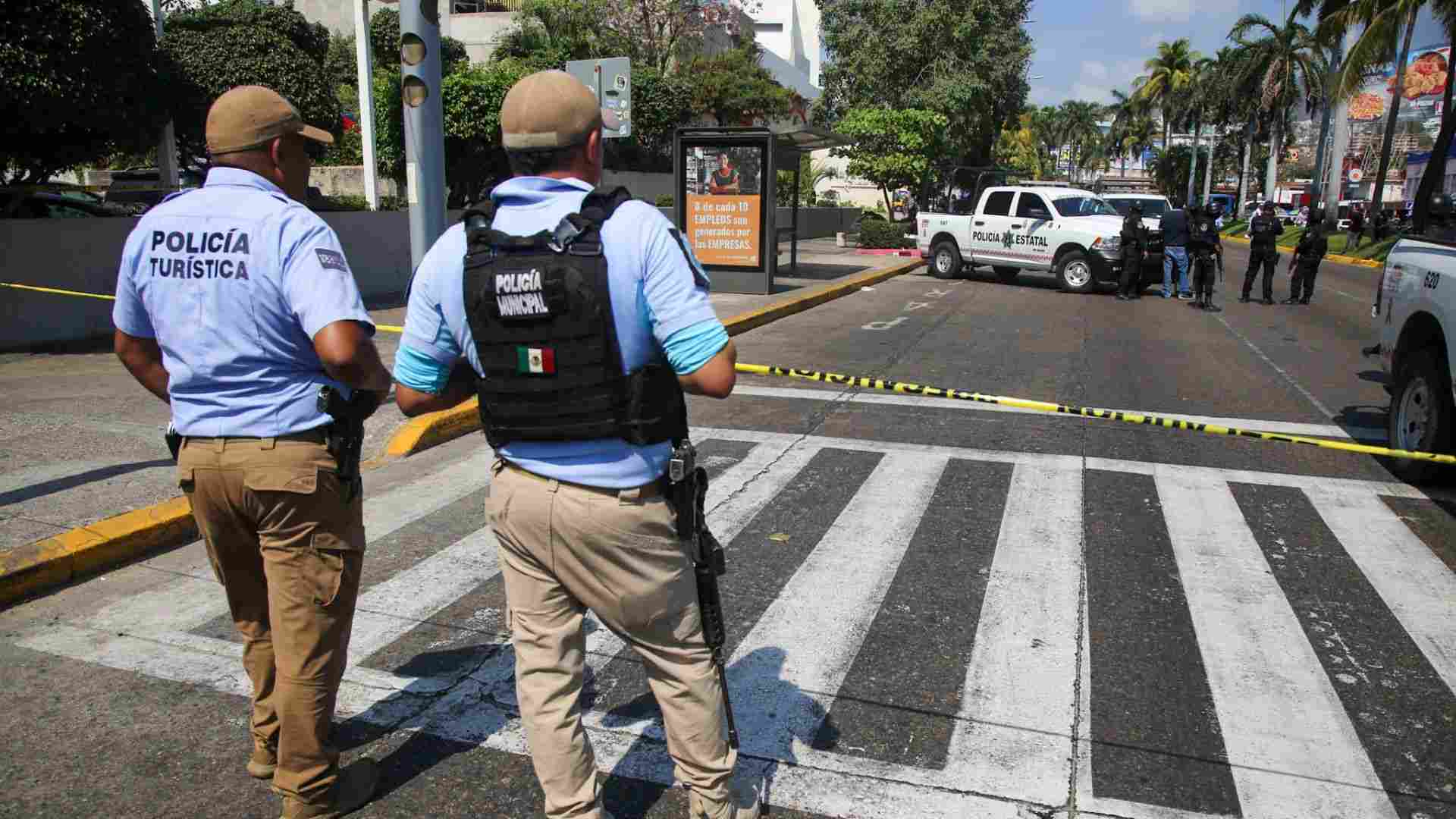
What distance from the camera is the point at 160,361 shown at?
10.0 feet

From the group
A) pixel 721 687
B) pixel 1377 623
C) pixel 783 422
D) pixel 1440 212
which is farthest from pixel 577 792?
pixel 1440 212

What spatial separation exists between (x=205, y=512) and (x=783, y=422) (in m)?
5.62

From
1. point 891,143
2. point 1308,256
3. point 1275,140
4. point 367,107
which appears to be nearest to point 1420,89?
point 1275,140

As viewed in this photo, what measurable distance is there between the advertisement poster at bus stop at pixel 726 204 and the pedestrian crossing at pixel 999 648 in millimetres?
11021

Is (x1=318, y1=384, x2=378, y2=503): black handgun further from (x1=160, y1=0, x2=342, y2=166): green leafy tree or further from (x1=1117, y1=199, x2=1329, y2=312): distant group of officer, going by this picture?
(x1=160, y1=0, x2=342, y2=166): green leafy tree

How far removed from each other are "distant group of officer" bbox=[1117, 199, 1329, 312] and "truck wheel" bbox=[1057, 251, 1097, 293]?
2.43 ft

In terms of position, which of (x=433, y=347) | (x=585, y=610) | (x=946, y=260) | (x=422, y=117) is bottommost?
(x=946, y=260)

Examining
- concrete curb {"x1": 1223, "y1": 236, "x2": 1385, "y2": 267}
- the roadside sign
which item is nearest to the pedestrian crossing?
the roadside sign

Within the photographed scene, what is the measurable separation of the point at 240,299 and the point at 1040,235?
1874 cm

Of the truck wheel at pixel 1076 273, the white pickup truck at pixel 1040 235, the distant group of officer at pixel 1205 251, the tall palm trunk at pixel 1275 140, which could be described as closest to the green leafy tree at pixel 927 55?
the white pickup truck at pixel 1040 235

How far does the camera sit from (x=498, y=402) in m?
2.34

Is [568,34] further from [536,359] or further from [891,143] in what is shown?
[536,359]

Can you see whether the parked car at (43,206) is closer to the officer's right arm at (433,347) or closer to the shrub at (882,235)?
the officer's right arm at (433,347)

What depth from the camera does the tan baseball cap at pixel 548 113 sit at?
2.23 metres
